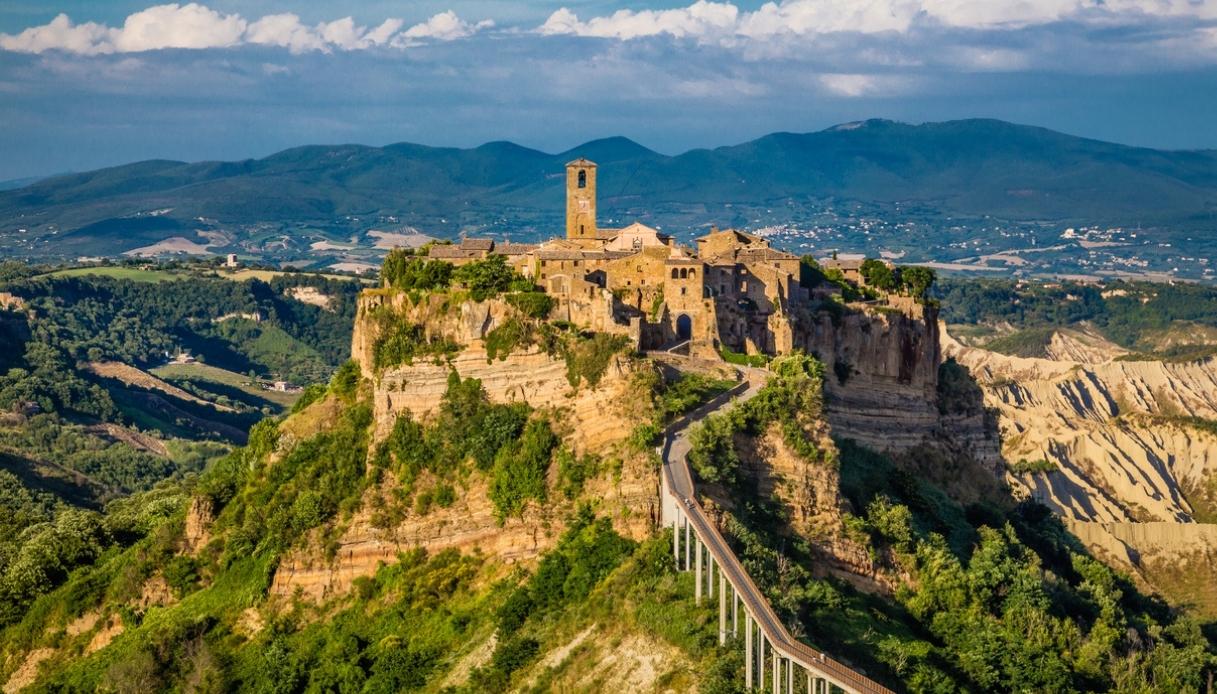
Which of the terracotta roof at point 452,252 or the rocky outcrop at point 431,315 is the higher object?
the terracotta roof at point 452,252

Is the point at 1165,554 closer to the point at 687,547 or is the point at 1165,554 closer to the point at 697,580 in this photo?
the point at 687,547

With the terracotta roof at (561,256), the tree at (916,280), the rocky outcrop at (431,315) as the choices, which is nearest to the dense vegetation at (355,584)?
the rocky outcrop at (431,315)

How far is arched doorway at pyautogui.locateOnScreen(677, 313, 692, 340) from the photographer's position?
55.7m

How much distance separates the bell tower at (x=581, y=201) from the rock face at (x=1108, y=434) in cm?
1991

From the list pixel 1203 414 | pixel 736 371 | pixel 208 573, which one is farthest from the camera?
pixel 1203 414

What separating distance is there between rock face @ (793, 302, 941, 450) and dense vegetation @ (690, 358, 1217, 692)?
1.49 m

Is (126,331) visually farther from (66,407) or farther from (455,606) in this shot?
(455,606)

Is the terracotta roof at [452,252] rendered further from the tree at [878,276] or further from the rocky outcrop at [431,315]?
the tree at [878,276]

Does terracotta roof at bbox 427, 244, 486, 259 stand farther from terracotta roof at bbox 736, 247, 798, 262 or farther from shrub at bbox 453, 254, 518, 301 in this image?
terracotta roof at bbox 736, 247, 798, 262

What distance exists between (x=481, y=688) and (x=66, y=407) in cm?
9064

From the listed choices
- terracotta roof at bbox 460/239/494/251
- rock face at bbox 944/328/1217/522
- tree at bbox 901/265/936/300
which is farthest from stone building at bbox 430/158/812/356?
rock face at bbox 944/328/1217/522

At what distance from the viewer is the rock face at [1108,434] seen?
278 ft

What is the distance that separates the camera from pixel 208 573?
5791 centimetres

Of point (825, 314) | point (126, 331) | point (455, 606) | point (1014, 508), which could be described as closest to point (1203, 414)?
point (1014, 508)
